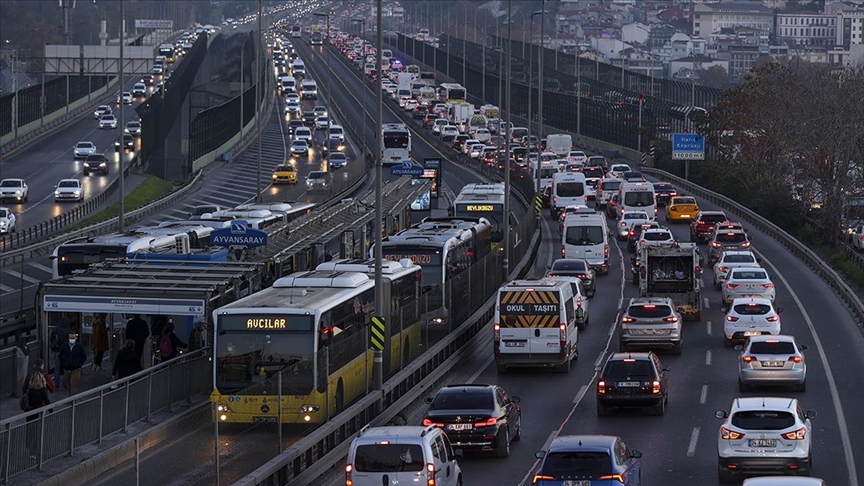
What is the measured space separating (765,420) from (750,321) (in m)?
16.5

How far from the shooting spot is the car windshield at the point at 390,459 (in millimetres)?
23656

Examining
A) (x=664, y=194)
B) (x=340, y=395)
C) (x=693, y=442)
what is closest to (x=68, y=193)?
(x=664, y=194)

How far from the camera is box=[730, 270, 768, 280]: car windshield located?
5150 cm

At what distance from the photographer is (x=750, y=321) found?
4378 cm

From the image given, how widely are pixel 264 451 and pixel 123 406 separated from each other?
13.7 ft

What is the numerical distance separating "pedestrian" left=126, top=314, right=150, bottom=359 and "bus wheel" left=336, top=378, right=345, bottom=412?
4.84 m

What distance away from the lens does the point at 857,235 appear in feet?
255

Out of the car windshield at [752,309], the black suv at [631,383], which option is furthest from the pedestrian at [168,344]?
the car windshield at [752,309]

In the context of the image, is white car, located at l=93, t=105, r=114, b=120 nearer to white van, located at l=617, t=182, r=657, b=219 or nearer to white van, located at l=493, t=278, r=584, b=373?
white van, located at l=617, t=182, r=657, b=219

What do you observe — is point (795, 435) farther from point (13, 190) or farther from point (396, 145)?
point (396, 145)

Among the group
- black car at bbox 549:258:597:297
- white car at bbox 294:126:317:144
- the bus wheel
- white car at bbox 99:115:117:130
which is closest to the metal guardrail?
black car at bbox 549:258:597:297

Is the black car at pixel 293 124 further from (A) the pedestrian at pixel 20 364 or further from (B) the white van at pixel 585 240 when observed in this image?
(A) the pedestrian at pixel 20 364

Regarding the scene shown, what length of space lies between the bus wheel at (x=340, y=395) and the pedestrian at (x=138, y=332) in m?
4.84

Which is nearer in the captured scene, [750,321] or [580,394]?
[580,394]
